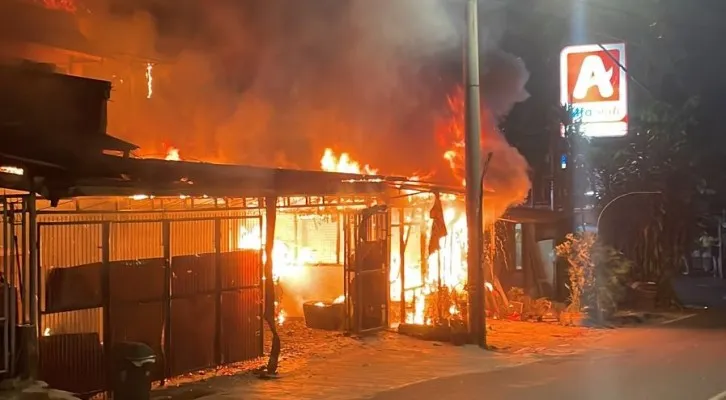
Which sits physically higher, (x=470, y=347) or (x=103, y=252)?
(x=103, y=252)

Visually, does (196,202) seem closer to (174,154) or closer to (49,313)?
(174,154)

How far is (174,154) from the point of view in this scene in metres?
18.5

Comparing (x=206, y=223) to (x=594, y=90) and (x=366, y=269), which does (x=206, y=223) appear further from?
(x=594, y=90)

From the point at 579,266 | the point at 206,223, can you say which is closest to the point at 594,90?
the point at 579,266

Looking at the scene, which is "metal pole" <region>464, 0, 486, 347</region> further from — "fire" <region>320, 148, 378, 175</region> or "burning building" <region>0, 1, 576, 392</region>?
"fire" <region>320, 148, 378, 175</region>

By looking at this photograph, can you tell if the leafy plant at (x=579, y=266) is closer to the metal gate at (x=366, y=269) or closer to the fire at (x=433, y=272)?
the fire at (x=433, y=272)

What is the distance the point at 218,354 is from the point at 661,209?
16.5 metres

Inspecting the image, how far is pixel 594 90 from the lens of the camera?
24547 mm

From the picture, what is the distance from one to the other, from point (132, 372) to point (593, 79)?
18.1 meters

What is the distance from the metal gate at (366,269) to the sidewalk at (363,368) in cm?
52

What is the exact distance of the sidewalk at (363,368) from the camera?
11172 mm

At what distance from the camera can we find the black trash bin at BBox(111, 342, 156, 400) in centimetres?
959

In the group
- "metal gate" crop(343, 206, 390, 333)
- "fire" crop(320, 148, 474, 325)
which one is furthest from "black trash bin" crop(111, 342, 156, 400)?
"fire" crop(320, 148, 474, 325)

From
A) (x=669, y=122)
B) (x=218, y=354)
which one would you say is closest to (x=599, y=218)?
(x=669, y=122)
